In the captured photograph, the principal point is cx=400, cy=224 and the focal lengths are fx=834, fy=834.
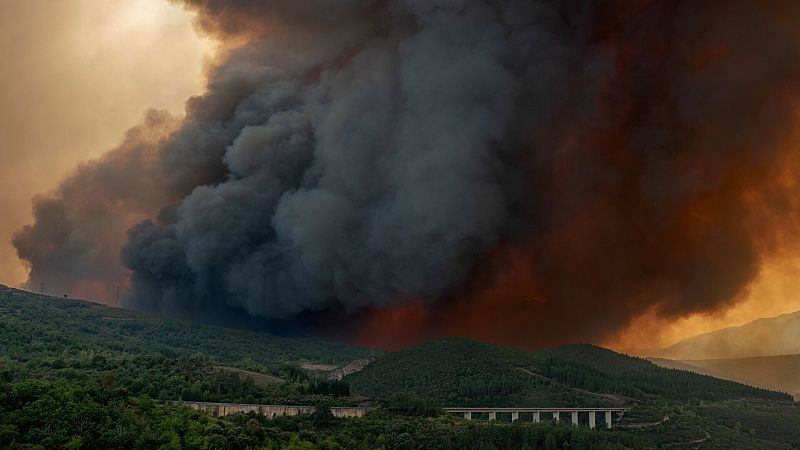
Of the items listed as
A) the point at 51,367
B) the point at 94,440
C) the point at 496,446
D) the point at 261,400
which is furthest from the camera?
the point at 51,367

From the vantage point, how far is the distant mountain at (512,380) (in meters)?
78.3

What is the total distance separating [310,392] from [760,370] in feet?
397

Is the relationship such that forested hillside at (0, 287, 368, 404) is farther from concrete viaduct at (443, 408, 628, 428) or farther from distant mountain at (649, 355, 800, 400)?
distant mountain at (649, 355, 800, 400)

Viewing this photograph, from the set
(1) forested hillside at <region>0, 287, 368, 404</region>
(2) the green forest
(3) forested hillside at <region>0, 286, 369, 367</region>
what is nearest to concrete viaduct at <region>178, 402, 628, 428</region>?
(2) the green forest

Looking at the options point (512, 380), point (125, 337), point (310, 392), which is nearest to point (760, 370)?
point (512, 380)

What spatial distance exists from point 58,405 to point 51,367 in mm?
26552

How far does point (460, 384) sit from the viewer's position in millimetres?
78938

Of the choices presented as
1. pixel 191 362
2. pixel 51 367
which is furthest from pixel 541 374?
pixel 51 367

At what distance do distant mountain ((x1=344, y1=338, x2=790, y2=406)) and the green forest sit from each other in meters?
0.20

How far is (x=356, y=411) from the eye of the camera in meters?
58.9

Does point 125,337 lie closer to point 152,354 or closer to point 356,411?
point 152,354

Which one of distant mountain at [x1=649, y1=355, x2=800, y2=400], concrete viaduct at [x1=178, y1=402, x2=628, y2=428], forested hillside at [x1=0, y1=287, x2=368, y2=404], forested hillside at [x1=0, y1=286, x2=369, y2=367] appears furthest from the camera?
distant mountain at [x1=649, y1=355, x2=800, y2=400]

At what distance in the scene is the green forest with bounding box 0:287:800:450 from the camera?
3994cm

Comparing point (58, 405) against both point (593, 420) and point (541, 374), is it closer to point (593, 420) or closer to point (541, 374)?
point (593, 420)
